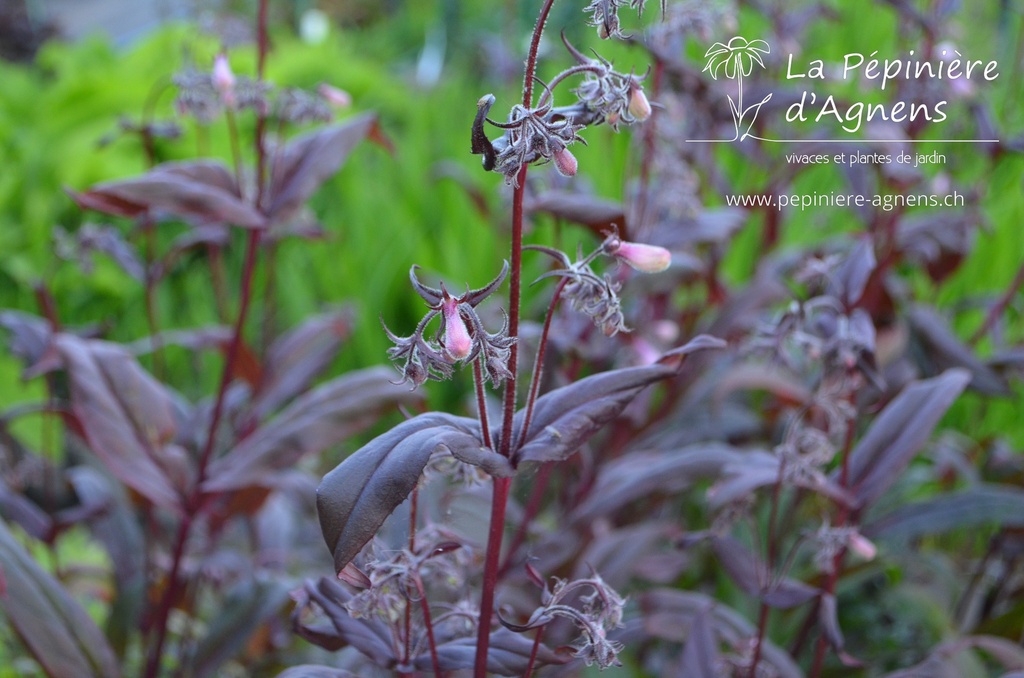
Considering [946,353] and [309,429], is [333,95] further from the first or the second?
[946,353]

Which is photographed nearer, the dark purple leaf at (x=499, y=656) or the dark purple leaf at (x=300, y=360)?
the dark purple leaf at (x=499, y=656)

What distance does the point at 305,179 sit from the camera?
3.76 ft

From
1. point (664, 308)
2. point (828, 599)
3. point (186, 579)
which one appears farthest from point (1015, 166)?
point (186, 579)

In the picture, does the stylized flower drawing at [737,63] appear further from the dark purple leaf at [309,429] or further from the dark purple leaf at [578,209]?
the dark purple leaf at [309,429]

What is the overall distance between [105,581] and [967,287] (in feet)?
6.81

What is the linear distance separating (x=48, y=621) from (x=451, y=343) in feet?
2.30

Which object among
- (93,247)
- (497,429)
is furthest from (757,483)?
(93,247)

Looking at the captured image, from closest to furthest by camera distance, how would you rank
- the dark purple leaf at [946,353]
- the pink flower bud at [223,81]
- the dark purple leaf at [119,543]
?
1. the pink flower bud at [223,81]
2. the dark purple leaf at [119,543]
3. the dark purple leaf at [946,353]

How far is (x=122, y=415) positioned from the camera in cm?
116

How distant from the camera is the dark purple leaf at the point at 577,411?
693mm

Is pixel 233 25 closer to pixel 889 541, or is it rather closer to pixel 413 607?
pixel 413 607

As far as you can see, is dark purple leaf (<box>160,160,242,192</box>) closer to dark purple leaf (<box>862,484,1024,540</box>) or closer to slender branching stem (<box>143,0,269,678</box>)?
slender branching stem (<box>143,0,269,678</box>)

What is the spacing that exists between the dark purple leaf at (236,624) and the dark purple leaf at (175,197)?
1.59ft

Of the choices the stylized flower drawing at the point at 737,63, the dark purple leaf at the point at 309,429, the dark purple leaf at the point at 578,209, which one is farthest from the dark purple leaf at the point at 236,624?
the stylized flower drawing at the point at 737,63
